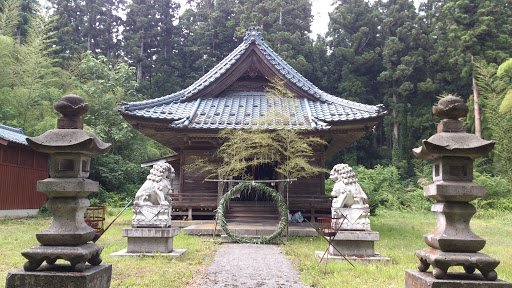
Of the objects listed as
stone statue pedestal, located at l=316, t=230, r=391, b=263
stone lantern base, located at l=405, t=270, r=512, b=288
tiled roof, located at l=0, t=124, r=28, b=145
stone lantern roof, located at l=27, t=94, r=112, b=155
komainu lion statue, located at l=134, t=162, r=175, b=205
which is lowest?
stone statue pedestal, located at l=316, t=230, r=391, b=263

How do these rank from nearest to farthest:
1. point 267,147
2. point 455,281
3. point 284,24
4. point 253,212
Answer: point 455,281, point 267,147, point 253,212, point 284,24

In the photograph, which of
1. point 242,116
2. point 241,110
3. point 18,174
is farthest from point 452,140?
point 18,174

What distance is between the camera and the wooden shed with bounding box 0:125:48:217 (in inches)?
615

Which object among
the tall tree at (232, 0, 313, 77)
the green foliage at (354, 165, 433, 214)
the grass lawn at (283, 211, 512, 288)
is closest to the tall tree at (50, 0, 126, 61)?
the tall tree at (232, 0, 313, 77)

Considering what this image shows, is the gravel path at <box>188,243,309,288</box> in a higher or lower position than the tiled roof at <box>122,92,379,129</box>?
lower

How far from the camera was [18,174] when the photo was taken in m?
16.8

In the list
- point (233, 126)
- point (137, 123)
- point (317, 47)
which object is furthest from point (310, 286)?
point (317, 47)

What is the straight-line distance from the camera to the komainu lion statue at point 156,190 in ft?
25.5

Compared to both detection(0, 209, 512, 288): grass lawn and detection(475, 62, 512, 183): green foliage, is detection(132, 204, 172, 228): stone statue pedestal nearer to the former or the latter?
detection(0, 209, 512, 288): grass lawn

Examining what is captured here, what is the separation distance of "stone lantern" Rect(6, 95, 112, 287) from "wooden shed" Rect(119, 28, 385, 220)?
20.8ft

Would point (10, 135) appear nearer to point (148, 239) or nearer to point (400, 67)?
point (148, 239)

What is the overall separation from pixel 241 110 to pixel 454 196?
9.00 m

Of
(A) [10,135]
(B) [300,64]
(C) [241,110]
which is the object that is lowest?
(A) [10,135]

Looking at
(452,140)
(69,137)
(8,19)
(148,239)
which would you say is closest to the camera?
(452,140)
